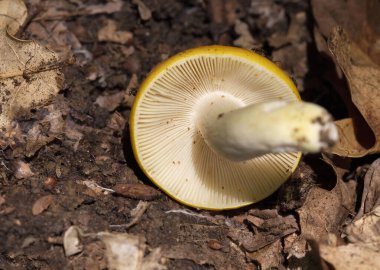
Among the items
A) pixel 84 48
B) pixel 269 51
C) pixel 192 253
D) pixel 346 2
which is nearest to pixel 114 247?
pixel 192 253

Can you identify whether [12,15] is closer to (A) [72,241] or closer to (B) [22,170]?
(B) [22,170]

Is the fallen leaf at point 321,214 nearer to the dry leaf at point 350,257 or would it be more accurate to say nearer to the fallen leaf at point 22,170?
the dry leaf at point 350,257

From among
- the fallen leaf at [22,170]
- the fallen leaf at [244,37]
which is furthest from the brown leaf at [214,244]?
the fallen leaf at [244,37]

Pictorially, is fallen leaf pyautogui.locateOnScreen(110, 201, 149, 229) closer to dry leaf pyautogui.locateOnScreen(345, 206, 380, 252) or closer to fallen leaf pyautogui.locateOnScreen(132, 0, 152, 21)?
dry leaf pyautogui.locateOnScreen(345, 206, 380, 252)

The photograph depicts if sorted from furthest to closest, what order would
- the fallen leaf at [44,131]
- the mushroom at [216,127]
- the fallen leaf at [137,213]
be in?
the fallen leaf at [44,131] → the fallen leaf at [137,213] → the mushroom at [216,127]

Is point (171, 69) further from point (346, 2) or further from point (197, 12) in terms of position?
point (346, 2)

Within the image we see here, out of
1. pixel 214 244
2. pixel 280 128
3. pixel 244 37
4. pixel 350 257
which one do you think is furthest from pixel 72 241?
pixel 244 37

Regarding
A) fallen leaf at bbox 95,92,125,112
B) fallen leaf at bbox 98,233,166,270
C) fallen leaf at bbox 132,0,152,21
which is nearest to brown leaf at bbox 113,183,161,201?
fallen leaf at bbox 98,233,166,270

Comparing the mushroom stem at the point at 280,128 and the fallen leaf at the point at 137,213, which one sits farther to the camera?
the fallen leaf at the point at 137,213
